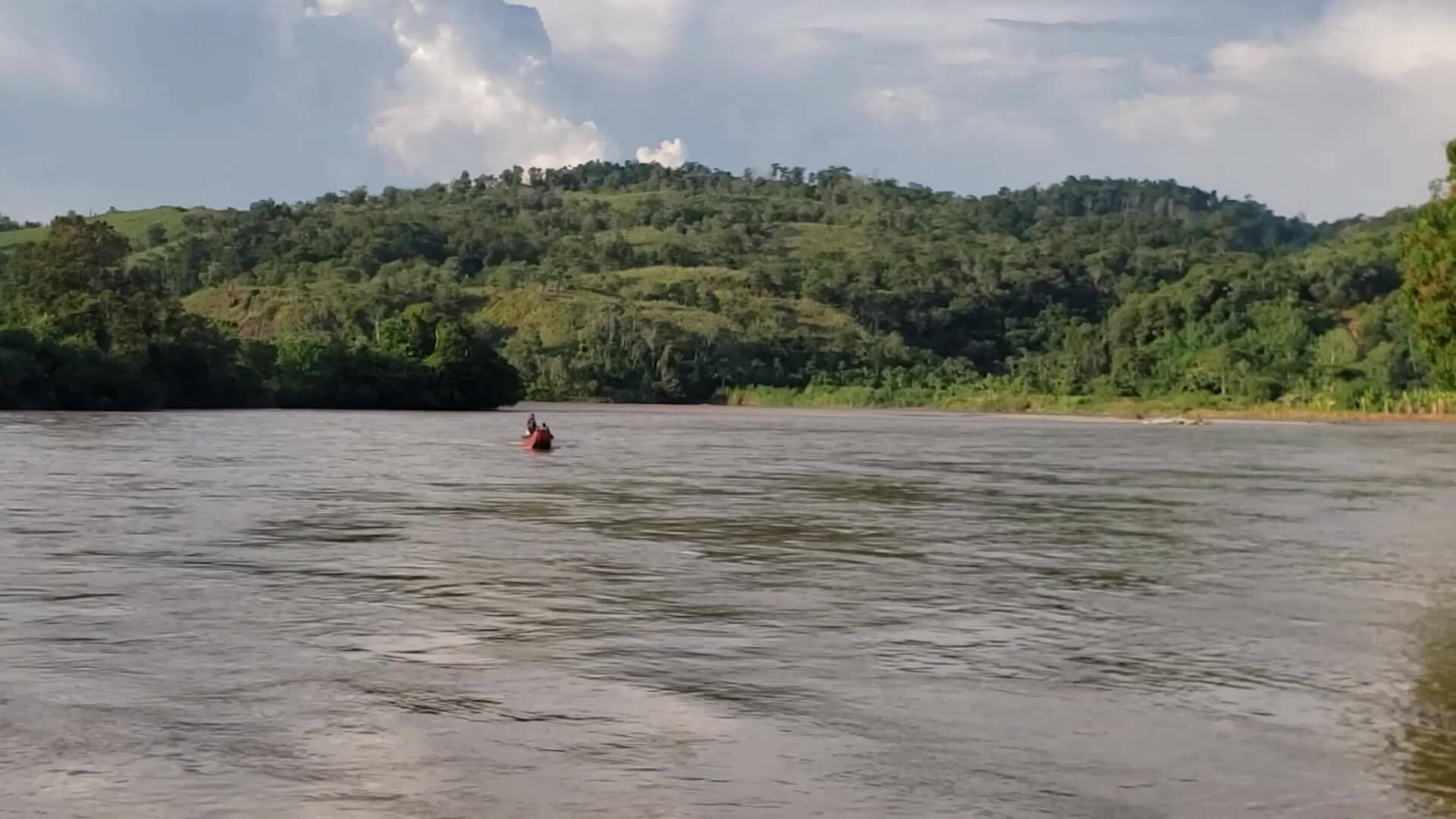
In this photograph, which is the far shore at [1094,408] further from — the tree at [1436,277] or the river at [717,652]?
the river at [717,652]

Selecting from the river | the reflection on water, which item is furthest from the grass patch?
the reflection on water

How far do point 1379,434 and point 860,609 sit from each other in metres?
64.8

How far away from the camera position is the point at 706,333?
145500mm

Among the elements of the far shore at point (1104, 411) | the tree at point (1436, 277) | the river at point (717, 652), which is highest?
the tree at point (1436, 277)

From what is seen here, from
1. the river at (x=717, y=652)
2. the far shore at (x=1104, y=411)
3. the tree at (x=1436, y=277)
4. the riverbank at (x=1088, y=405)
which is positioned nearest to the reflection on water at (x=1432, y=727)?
the river at (x=717, y=652)

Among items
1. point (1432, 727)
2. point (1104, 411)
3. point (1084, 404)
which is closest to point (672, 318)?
point (1084, 404)

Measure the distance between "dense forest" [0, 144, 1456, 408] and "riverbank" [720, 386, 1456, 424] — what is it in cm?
140

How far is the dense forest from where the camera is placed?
91.3 meters

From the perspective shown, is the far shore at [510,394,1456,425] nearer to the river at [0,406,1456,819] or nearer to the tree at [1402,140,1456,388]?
the tree at [1402,140,1456,388]

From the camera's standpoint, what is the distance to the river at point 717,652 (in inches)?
460

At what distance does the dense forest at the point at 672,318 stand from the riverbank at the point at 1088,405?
140 cm

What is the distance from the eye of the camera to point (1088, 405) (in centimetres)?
12012

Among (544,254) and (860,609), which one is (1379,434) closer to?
(860,609)

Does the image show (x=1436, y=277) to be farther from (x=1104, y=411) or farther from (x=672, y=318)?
(x=672, y=318)
